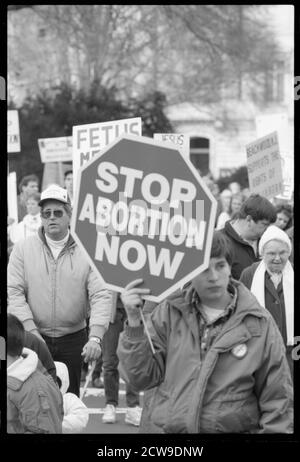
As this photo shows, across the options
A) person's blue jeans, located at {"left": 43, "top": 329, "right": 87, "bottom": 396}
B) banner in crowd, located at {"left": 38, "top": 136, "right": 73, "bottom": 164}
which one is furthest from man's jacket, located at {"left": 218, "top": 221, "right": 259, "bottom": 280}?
banner in crowd, located at {"left": 38, "top": 136, "right": 73, "bottom": 164}

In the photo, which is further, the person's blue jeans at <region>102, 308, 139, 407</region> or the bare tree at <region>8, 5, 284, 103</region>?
the bare tree at <region>8, 5, 284, 103</region>

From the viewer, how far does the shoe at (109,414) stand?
10008 millimetres

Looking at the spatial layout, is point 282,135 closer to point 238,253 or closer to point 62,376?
point 238,253

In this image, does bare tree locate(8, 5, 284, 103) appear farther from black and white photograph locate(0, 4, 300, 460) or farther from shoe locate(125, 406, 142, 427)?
shoe locate(125, 406, 142, 427)

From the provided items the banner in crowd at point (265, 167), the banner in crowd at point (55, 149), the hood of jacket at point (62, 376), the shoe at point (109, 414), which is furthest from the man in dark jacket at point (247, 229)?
the banner in crowd at point (55, 149)

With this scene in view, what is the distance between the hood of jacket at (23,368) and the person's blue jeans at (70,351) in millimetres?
2267

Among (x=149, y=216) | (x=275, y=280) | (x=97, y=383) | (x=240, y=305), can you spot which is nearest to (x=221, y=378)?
(x=240, y=305)

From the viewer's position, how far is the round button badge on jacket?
4891 mm

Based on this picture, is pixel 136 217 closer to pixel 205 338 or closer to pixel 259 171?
pixel 205 338

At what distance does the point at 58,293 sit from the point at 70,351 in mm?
396

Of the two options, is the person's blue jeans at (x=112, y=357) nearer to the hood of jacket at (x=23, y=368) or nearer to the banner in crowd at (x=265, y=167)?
the banner in crowd at (x=265, y=167)

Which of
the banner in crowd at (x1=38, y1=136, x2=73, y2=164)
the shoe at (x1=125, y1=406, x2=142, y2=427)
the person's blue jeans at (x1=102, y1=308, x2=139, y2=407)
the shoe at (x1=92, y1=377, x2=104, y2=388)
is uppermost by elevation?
the banner in crowd at (x1=38, y1=136, x2=73, y2=164)

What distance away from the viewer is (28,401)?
5555 millimetres

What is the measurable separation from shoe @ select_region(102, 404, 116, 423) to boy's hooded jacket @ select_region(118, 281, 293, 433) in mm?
5077
